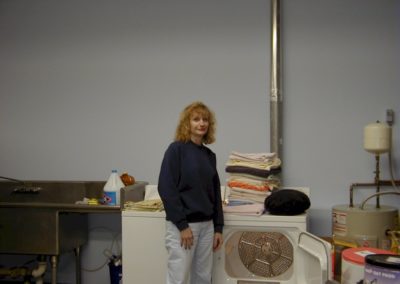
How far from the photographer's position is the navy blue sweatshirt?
2059mm

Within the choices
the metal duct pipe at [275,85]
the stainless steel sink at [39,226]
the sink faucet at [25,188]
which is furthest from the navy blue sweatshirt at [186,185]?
the sink faucet at [25,188]

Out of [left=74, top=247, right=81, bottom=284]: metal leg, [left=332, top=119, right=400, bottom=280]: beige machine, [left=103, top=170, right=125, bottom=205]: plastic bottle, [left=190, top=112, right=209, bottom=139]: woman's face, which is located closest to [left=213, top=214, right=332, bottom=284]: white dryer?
[left=332, top=119, right=400, bottom=280]: beige machine

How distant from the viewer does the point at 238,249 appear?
2.52 m

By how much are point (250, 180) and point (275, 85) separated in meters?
0.80

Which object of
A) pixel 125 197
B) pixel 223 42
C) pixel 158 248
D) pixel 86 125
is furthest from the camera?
pixel 86 125

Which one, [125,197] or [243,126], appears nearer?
[125,197]

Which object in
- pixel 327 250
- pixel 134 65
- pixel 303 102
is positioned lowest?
pixel 327 250

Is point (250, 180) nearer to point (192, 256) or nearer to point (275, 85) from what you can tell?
point (192, 256)

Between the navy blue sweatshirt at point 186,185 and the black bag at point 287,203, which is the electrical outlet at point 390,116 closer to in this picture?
the black bag at point 287,203

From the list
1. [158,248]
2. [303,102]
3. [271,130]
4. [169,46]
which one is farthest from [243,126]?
[158,248]

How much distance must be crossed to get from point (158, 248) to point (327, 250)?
1107mm

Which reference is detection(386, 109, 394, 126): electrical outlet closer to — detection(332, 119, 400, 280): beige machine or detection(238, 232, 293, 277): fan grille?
detection(332, 119, 400, 280): beige machine

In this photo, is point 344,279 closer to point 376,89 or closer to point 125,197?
point 125,197

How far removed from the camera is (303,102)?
2961 millimetres
